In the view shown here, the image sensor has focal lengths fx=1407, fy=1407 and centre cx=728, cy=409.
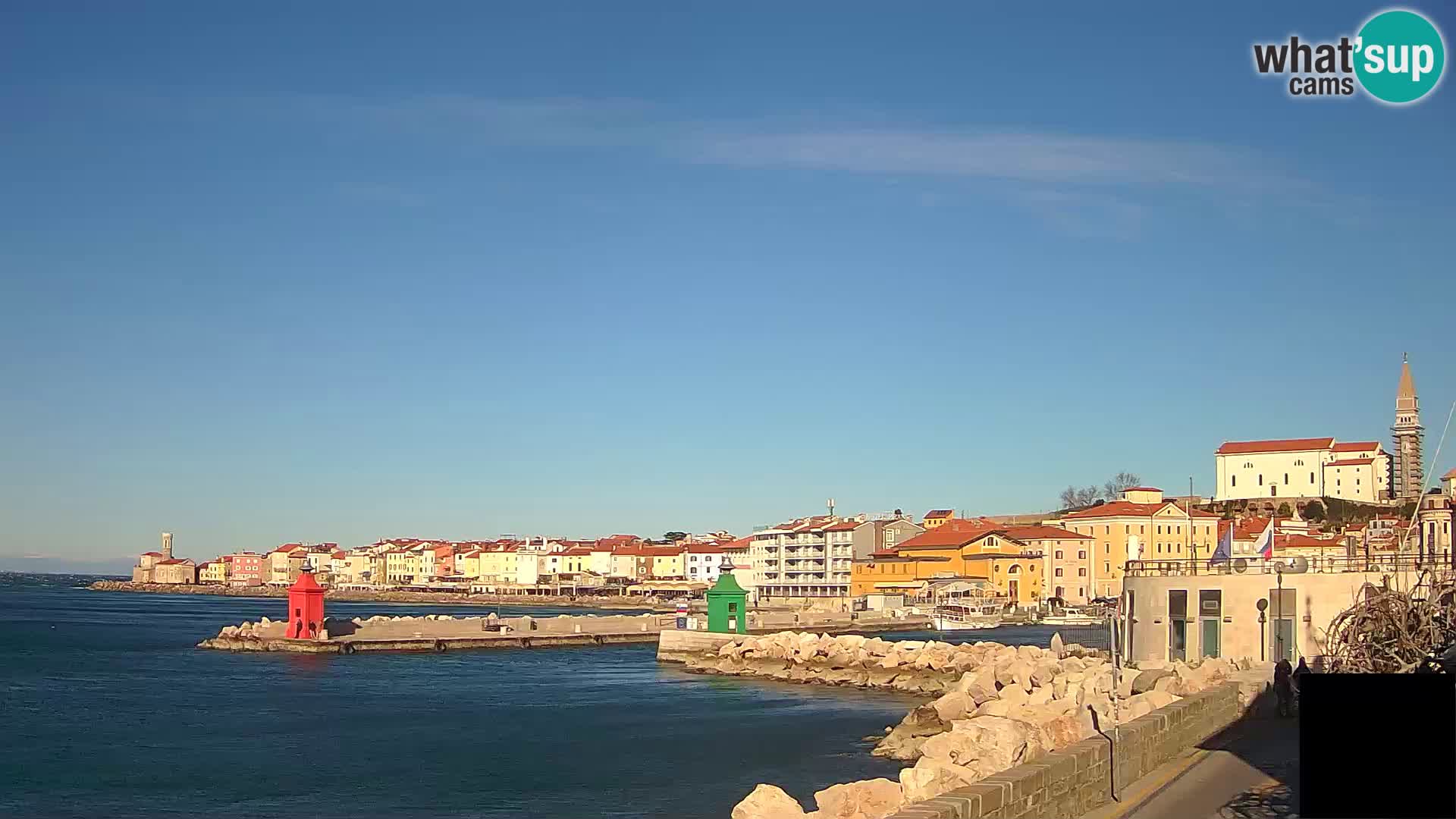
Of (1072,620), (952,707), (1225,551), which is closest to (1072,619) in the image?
(1072,620)

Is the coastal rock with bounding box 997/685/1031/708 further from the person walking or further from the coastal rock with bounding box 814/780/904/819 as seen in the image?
the coastal rock with bounding box 814/780/904/819

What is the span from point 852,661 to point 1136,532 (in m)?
46.4

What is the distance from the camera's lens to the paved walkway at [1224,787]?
11094mm

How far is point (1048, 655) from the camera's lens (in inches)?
1476

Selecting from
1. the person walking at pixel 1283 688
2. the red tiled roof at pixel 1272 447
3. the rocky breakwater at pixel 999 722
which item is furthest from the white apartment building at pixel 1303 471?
the person walking at pixel 1283 688

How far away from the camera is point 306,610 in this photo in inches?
2466

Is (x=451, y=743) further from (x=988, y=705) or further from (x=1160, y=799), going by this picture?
(x=1160, y=799)

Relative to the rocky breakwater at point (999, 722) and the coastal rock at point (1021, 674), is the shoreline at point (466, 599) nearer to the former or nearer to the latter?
the coastal rock at point (1021, 674)

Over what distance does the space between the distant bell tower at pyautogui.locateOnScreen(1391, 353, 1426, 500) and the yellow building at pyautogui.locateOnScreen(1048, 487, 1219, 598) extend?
22.8 m

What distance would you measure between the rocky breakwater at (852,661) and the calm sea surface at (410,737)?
1.33m

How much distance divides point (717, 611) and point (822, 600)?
43301 mm

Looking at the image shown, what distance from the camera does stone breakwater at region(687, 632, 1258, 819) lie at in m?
16.6

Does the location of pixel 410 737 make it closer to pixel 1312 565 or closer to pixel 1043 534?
pixel 1312 565

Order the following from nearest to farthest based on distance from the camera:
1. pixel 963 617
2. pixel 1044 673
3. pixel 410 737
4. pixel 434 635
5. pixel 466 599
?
pixel 1044 673 → pixel 410 737 → pixel 434 635 → pixel 963 617 → pixel 466 599
